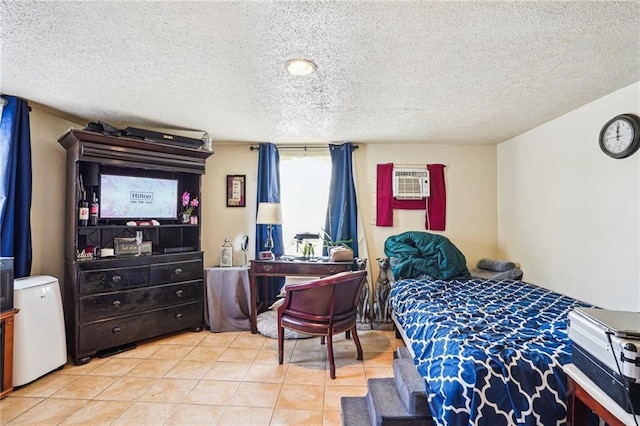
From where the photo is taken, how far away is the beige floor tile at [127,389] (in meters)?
2.12

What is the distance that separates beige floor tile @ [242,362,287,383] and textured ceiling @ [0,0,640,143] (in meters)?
2.23

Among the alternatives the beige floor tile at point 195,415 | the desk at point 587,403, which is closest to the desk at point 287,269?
the beige floor tile at point 195,415

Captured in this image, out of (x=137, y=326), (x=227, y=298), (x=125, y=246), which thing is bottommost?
(x=137, y=326)

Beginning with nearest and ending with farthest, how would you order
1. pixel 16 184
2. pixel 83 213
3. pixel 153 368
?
pixel 16 184, pixel 153 368, pixel 83 213

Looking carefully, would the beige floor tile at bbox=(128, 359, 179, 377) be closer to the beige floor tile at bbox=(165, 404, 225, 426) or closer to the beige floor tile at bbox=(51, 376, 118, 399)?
the beige floor tile at bbox=(51, 376, 118, 399)

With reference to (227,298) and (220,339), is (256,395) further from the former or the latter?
(227,298)

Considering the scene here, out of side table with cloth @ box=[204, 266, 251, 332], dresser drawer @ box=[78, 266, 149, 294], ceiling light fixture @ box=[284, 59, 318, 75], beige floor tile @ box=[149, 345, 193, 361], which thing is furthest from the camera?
side table with cloth @ box=[204, 266, 251, 332]

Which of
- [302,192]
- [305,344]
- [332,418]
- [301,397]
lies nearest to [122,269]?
[305,344]

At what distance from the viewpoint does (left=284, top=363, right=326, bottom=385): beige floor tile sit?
2347 mm

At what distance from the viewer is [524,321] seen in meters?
1.91

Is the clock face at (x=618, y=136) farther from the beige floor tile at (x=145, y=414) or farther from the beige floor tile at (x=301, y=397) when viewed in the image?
the beige floor tile at (x=145, y=414)

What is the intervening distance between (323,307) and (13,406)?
222 cm

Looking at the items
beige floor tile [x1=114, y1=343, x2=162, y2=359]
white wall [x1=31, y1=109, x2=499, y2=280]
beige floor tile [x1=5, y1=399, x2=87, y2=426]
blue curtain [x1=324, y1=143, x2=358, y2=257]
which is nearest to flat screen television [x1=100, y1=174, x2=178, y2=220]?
white wall [x1=31, y1=109, x2=499, y2=280]

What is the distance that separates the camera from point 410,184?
383cm
